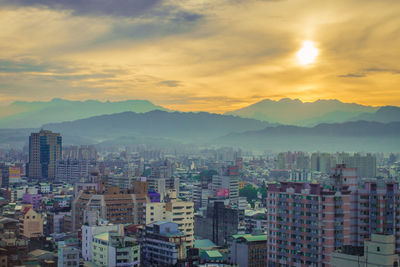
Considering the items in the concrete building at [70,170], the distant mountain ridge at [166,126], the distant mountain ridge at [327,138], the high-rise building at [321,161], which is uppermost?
the distant mountain ridge at [166,126]

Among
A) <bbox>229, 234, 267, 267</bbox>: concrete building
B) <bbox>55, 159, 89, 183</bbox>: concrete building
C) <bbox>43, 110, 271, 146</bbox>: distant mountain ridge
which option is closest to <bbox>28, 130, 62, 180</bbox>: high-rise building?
<bbox>55, 159, 89, 183</bbox>: concrete building

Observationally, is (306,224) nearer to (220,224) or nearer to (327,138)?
(220,224)

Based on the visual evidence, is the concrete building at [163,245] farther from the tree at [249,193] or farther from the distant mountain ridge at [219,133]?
the distant mountain ridge at [219,133]

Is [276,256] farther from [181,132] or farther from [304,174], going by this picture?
[181,132]

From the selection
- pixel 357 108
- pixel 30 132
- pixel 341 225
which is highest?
pixel 357 108

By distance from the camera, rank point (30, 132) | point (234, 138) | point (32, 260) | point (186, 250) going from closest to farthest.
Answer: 1. point (32, 260)
2. point (186, 250)
3. point (30, 132)
4. point (234, 138)

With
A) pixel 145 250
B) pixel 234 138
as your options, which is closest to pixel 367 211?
pixel 145 250

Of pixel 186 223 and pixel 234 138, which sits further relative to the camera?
pixel 234 138

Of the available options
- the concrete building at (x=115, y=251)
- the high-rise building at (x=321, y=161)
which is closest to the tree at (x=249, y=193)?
the high-rise building at (x=321, y=161)
